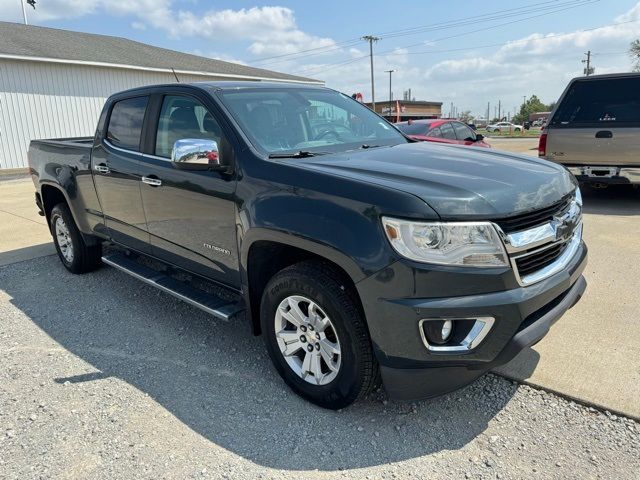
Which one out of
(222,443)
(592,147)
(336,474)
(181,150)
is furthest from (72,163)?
(592,147)

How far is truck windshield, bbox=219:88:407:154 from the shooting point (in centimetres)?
335

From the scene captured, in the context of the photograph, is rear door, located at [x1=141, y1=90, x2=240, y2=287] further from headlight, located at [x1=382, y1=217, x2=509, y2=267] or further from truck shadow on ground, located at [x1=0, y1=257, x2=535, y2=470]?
headlight, located at [x1=382, y1=217, x2=509, y2=267]

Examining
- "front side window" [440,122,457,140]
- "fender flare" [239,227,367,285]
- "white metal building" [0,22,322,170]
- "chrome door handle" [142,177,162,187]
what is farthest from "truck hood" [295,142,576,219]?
"white metal building" [0,22,322,170]

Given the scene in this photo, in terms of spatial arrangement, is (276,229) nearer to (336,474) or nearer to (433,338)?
(433,338)

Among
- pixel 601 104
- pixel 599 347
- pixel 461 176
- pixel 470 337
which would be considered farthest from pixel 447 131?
pixel 470 337

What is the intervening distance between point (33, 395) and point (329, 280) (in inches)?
82.1

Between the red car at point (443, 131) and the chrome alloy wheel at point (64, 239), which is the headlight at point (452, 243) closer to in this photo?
the chrome alloy wheel at point (64, 239)

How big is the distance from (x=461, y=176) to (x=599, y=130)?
18.9 feet

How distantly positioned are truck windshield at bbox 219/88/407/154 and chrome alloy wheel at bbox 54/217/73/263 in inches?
120

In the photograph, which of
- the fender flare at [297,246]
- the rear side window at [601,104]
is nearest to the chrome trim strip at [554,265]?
the fender flare at [297,246]

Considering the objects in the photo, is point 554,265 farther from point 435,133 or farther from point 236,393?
point 435,133

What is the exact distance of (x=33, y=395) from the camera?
3.20m

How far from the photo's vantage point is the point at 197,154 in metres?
3.14

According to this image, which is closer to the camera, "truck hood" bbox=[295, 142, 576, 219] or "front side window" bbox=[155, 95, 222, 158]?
"truck hood" bbox=[295, 142, 576, 219]
